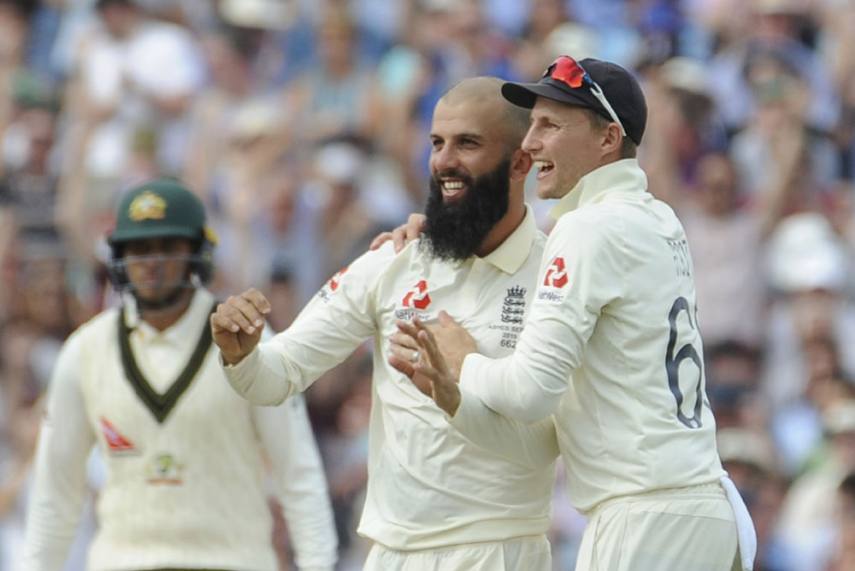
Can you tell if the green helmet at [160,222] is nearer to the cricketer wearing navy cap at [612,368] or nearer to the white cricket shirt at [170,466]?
the white cricket shirt at [170,466]

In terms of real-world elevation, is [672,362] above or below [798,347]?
above

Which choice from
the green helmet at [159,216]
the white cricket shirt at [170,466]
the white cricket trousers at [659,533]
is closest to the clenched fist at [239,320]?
the white cricket trousers at [659,533]

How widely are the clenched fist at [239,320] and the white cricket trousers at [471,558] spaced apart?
2.97ft

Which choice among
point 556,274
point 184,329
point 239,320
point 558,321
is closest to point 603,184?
point 556,274

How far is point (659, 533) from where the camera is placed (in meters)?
6.46

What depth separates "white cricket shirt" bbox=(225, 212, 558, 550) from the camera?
275 inches

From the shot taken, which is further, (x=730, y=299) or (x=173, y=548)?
(x=730, y=299)

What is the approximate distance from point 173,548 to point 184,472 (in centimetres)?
30

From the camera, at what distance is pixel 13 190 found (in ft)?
48.0

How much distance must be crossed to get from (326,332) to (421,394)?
0.42 meters

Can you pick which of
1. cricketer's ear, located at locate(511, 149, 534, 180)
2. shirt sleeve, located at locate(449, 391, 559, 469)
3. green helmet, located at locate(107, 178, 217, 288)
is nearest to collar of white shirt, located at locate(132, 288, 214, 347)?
green helmet, located at locate(107, 178, 217, 288)

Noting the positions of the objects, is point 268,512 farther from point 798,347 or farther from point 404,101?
point 404,101

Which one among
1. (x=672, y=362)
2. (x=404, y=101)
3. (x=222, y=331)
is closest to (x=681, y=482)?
(x=672, y=362)

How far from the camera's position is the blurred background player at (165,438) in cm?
827
